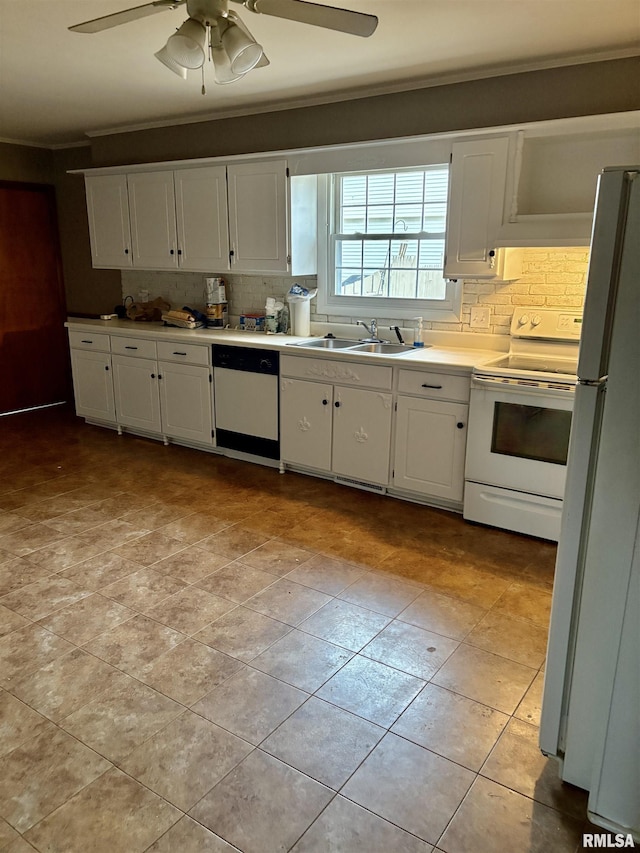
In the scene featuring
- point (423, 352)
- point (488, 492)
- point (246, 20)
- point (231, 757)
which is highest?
point (246, 20)

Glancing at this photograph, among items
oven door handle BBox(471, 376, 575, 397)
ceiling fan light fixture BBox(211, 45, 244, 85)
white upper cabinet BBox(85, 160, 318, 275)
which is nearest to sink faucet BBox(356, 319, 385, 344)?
white upper cabinet BBox(85, 160, 318, 275)

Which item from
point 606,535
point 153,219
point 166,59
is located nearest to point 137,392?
point 153,219

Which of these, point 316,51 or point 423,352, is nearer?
point 316,51

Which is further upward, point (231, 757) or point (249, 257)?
point (249, 257)

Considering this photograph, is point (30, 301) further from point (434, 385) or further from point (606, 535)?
point (606, 535)

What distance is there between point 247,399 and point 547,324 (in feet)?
6.66

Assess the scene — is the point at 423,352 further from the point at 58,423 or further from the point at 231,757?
the point at 58,423

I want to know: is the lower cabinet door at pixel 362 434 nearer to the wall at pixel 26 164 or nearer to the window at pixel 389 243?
the window at pixel 389 243

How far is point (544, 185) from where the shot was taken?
11.0ft

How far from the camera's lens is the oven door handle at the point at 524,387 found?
3.06 metres

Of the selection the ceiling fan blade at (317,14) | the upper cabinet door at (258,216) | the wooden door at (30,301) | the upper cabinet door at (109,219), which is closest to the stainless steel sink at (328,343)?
the upper cabinet door at (258,216)

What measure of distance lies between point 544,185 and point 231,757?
10.2 ft

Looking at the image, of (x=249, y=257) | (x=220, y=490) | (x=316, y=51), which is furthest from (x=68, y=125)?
(x=220, y=490)

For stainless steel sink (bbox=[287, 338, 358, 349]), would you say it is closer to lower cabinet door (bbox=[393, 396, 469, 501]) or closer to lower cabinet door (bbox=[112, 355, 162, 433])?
lower cabinet door (bbox=[393, 396, 469, 501])
